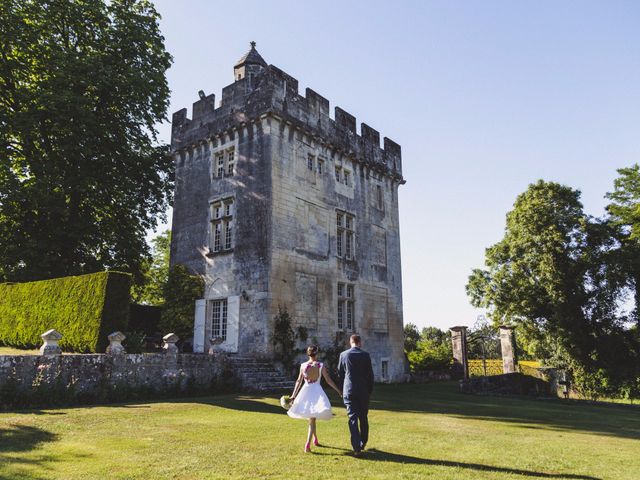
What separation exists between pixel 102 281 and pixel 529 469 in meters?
13.0

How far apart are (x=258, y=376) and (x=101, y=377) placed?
17.6 ft

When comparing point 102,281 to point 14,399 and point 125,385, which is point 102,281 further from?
point 14,399

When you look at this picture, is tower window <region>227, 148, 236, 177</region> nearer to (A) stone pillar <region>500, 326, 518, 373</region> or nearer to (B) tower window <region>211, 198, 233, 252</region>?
(B) tower window <region>211, 198, 233, 252</region>

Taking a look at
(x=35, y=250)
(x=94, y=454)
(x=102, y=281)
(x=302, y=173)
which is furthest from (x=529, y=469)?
(x=35, y=250)

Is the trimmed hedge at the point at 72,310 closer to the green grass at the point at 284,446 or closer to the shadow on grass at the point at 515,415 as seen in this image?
the green grass at the point at 284,446

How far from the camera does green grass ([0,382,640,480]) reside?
5723 mm

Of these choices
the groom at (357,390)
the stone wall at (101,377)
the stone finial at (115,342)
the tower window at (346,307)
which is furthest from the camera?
the tower window at (346,307)

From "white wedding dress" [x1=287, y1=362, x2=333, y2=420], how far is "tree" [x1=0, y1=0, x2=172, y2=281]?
612 inches

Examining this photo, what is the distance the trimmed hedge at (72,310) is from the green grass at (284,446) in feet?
13.1

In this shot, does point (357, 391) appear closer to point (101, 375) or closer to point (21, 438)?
point (21, 438)

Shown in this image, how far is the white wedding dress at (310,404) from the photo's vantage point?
704 cm

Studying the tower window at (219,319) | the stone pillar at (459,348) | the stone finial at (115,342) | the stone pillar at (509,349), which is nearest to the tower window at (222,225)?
the tower window at (219,319)

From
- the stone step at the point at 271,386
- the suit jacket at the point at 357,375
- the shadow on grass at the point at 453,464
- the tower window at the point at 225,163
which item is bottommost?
the shadow on grass at the point at 453,464

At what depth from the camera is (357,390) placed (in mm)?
7020
